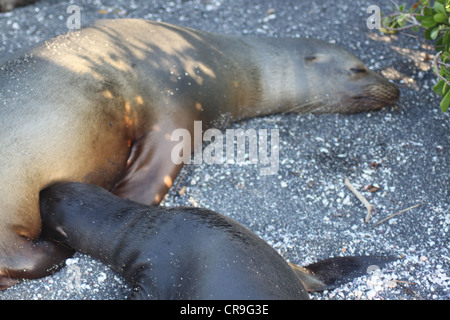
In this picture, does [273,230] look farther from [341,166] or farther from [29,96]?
[29,96]

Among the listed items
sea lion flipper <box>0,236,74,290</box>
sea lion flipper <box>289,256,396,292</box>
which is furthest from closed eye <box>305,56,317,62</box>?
sea lion flipper <box>0,236,74,290</box>

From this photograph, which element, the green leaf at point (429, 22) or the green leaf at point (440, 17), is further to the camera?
the green leaf at point (429, 22)

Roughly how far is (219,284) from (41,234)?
1.28 metres

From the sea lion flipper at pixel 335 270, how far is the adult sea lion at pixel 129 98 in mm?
1033

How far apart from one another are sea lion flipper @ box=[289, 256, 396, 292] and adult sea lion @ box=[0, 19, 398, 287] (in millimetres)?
1033

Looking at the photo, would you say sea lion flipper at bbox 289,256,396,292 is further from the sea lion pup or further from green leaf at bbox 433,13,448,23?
green leaf at bbox 433,13,448,23

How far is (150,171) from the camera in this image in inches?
131

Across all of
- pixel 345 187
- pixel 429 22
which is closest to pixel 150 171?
pixel 345 187

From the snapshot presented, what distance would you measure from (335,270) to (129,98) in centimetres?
161

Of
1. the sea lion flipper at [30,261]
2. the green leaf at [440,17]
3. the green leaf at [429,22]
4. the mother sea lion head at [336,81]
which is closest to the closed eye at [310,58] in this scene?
the mother sea lion head at [336,81]

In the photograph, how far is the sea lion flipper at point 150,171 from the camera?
3.25 m

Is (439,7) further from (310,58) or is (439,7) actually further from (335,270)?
(335,270)

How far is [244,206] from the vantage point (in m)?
3.25

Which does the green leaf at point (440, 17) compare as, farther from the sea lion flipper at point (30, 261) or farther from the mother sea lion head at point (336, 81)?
the sea lion flipper at point (30, 261)
